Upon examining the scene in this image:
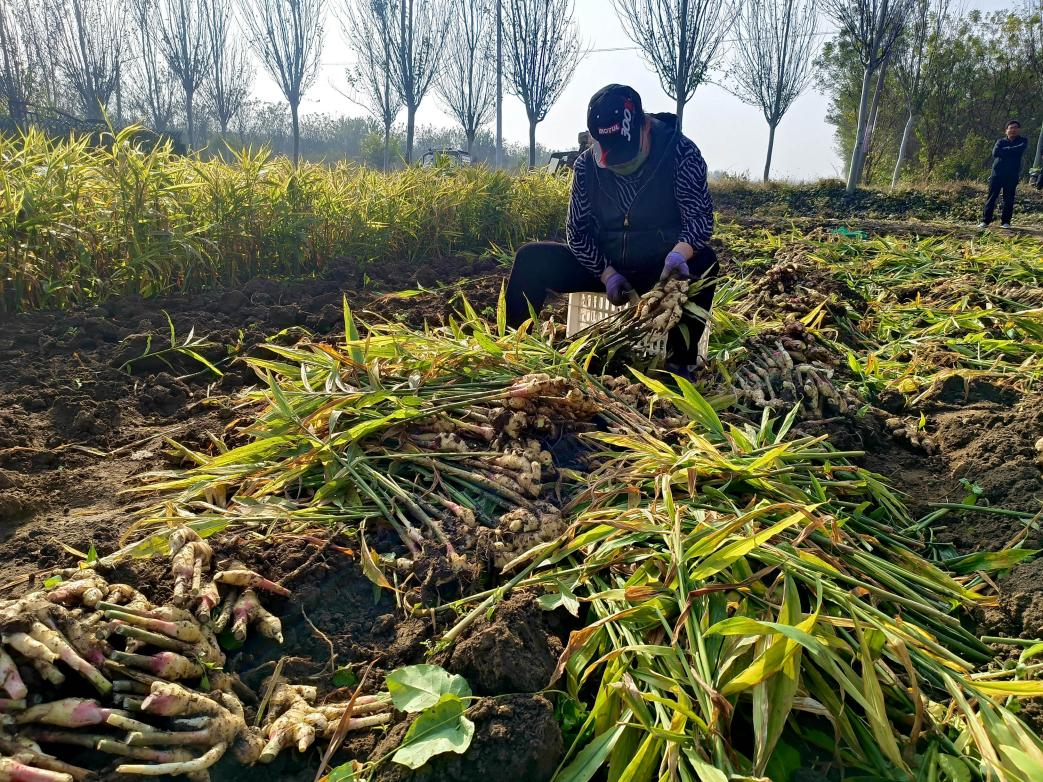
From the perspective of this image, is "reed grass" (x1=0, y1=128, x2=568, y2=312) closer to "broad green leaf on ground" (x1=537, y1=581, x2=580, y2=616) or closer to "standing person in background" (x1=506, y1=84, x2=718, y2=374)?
"standing person in background" (x1=506, y1=84, x2=718, y2=374)

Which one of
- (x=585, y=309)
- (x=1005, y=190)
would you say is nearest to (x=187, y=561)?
(x=585, y=309)

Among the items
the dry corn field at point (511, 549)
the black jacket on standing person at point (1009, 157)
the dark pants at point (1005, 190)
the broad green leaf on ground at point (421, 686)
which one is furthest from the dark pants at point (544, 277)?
the dark pants at point (1005, 190)

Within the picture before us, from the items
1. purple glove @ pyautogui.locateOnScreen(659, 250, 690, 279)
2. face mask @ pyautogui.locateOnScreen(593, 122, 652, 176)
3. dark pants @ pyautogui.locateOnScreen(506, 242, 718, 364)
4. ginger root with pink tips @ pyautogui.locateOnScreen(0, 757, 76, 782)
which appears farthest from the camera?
dark pants @ pyautogui.locateOnScreen(506, 242, 718, 364)

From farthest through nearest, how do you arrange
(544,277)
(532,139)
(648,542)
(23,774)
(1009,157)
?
(532,139)
(1009,157)
(544,277)
(648,542)
(23,774)

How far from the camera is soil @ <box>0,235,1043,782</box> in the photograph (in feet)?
3.70

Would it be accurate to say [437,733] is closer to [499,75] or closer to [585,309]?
[585,309]

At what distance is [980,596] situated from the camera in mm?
1352

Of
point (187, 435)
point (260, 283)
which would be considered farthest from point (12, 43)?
point (187, 435)

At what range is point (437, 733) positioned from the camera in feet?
3.32

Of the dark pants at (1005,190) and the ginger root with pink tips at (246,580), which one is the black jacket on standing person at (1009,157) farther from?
the ginger root with pink tips at (246,580)

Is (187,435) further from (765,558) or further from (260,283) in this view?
(260,283)

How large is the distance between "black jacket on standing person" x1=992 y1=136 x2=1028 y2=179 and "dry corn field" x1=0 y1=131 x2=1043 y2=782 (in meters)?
7.48

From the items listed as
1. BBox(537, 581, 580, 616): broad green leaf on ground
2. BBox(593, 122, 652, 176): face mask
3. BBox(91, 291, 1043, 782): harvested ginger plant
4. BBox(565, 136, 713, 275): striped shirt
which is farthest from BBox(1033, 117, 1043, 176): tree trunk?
BBox(537, 581, 580, 616): broad green leaf on ground

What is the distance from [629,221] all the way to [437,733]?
89.4 inches
